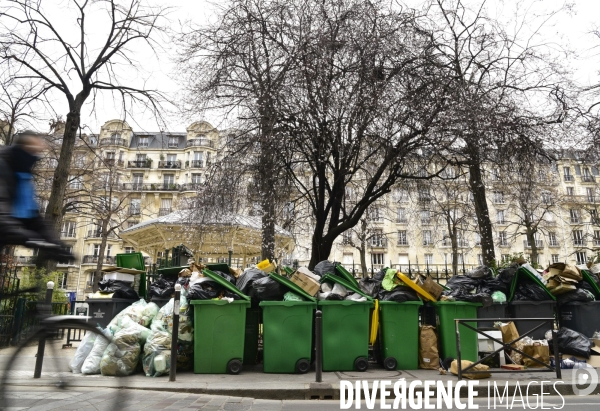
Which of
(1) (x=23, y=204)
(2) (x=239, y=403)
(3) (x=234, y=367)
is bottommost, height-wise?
(2) (x=239, y=403)

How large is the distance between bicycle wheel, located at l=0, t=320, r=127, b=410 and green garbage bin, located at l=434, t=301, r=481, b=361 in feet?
19.3

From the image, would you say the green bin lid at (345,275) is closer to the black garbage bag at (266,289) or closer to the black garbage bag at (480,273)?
the black garbage bag at (266,289)

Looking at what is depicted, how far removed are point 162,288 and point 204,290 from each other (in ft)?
4.94

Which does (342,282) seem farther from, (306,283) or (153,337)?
(153,337)

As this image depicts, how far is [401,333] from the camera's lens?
7.70 meters

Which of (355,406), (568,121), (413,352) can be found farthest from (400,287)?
(568,121)

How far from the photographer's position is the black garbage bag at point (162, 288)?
8398 mm

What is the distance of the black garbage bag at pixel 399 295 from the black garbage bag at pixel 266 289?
6.14 ft

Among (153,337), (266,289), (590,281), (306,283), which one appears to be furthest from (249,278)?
(590,281)

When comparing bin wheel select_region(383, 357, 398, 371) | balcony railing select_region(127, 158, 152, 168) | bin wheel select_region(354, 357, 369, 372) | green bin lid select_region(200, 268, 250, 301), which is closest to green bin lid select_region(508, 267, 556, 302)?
bin wheel select_region(383, 357, 398, 371)

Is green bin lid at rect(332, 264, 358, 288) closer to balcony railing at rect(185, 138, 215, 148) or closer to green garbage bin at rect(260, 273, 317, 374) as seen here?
green garbage bin at rect(260, 273, 317, 374)

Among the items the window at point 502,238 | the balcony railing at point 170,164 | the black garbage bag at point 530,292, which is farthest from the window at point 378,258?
the black garbage bag at point 530,292

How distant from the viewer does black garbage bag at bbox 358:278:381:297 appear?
825cm

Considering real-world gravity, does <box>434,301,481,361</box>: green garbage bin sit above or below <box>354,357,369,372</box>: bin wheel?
above
